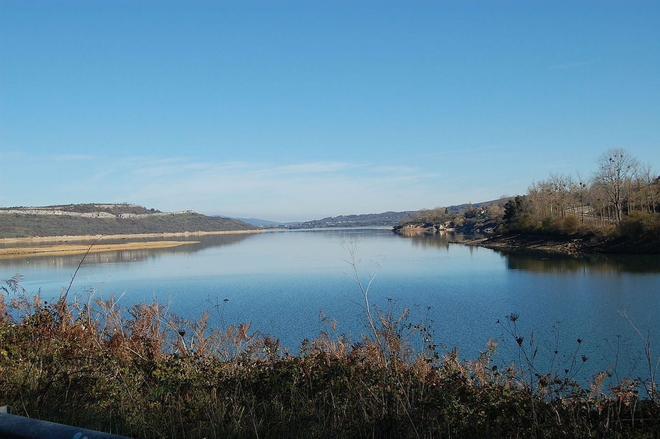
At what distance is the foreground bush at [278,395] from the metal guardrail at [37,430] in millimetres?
887

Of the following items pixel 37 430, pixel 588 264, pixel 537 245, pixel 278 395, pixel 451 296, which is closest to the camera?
pixel 37 430

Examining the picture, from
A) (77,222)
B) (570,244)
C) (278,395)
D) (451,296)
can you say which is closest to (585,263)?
(570,244)

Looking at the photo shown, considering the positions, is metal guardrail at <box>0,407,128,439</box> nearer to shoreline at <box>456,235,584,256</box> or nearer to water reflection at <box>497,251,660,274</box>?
water reflection at <box>497,251,660,274</box>

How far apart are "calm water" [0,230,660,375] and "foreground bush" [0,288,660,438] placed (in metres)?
1.30

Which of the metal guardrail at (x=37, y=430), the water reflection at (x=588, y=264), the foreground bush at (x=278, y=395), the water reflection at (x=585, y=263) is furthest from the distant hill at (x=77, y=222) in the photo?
the metal guardrail at (x=37, y=430)

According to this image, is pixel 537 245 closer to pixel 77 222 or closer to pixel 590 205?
pixel 590 205

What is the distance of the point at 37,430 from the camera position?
290 cm

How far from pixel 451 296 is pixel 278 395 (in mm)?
22845

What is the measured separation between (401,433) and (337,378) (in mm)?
2316

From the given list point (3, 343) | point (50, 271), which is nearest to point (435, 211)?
point (50, 271)

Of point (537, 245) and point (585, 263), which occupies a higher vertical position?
point (537, 245)

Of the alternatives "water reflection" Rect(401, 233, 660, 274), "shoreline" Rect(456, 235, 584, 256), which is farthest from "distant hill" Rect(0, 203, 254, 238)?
"water reflection" Rect(401, 233, 660, 274)

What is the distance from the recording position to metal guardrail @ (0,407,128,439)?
2754mm

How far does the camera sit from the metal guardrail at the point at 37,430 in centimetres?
275
